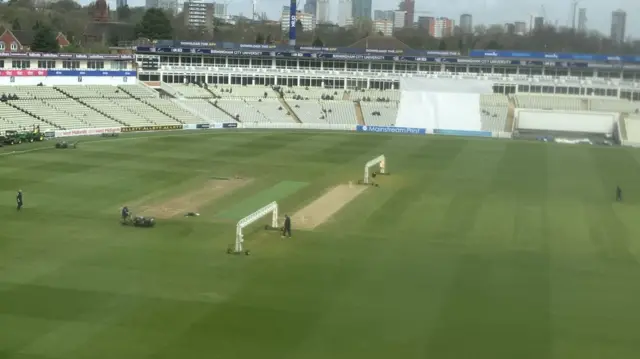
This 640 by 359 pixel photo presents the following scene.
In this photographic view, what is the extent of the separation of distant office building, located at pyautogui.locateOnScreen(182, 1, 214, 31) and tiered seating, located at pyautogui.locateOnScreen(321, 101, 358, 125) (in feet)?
304

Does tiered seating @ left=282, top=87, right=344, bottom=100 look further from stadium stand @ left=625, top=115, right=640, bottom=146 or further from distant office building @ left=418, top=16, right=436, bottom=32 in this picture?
distant office building @ left=418, top=16, right=436, bottom=32

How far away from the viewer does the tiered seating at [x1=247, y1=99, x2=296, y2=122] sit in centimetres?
7450

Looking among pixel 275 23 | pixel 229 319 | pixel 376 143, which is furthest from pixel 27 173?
pixel 275 23

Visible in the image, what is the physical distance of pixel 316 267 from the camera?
23.0 m

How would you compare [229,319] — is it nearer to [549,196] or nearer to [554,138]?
[549,196]

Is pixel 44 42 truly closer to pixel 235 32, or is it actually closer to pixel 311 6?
pixel 235 32

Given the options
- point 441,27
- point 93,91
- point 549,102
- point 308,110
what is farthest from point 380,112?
point 441,27

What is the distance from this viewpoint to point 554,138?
6888 cm

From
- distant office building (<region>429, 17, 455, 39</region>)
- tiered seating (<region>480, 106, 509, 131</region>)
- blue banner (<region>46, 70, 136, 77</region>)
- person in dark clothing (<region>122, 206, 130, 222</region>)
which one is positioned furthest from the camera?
distant office building (<region>429, 17, 455, 39</region>)

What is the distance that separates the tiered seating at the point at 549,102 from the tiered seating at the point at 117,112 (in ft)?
121

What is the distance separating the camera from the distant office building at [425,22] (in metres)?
145

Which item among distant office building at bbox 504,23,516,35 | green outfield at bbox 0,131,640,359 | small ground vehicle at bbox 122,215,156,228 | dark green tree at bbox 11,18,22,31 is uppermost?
distant office building at bbox 504,23,516,35

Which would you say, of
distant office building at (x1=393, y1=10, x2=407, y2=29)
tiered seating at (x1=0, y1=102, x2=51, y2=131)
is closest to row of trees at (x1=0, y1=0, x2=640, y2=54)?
distant office building at (x1=393, y1=10, x2=407, y2=29)

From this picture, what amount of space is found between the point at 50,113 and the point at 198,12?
134445 mm
